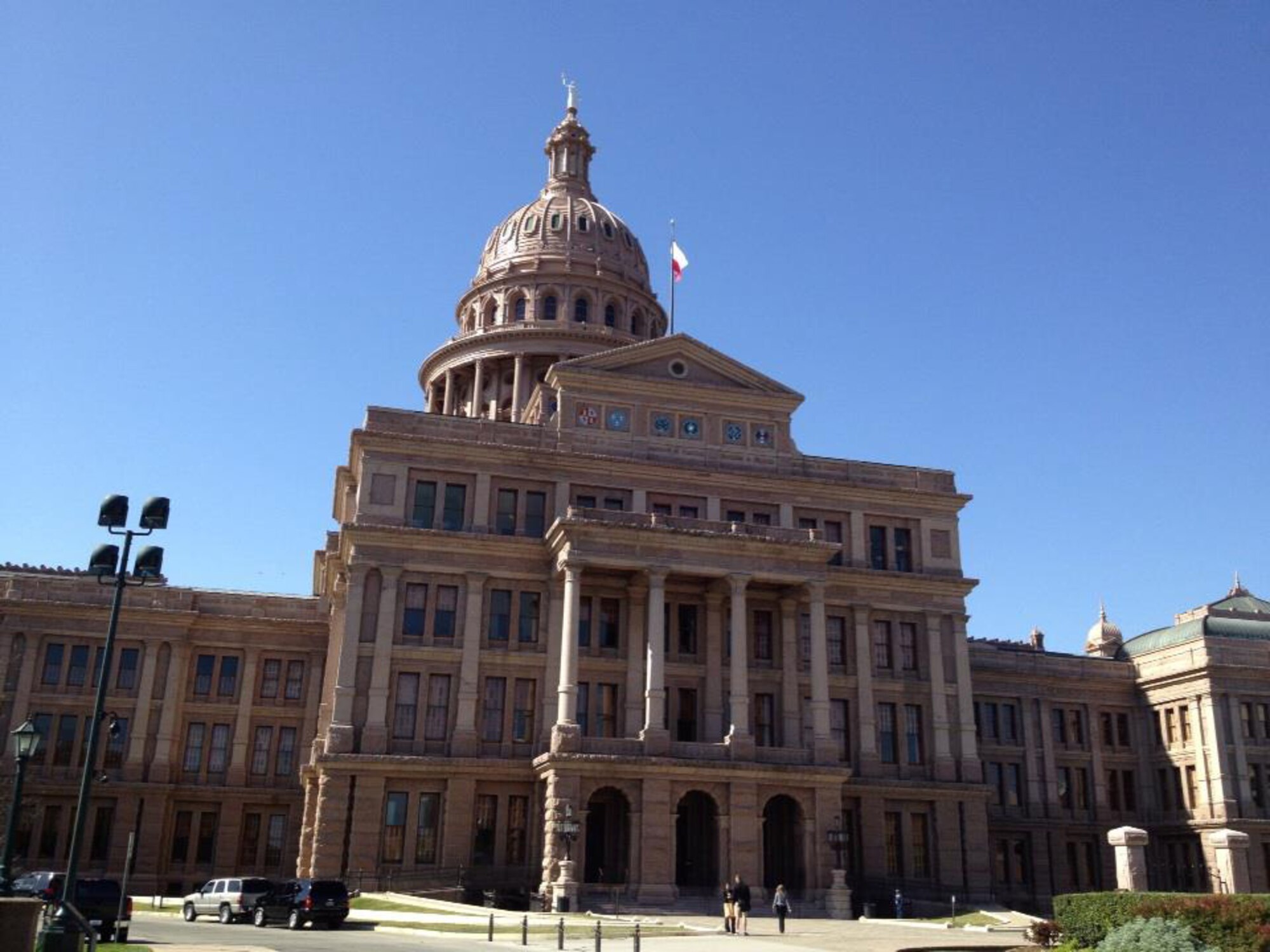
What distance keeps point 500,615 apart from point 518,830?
1005cm

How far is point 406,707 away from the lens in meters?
55.5

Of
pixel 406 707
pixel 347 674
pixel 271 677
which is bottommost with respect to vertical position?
pixel 406 707

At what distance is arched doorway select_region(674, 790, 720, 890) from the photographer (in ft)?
179

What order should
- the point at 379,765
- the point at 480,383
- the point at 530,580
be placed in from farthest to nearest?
the point at 480,383 → the point at 530,580 → the point at 379,765

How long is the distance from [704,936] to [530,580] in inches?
932

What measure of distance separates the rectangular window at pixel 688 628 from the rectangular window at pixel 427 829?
45.4 ft

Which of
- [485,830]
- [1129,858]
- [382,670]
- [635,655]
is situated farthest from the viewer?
[635,655]

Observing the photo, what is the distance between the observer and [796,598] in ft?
197

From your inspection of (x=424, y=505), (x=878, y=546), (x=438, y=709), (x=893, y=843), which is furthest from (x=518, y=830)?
(x=878, y=546)

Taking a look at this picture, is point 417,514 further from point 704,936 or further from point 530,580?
point 704,936

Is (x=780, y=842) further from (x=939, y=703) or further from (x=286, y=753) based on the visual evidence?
(x=286, y=753)

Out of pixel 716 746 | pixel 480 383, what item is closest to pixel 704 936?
pixel 716 746

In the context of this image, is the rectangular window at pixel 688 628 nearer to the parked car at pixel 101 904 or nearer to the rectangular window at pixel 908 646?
the rectangular window at pixel 908 646

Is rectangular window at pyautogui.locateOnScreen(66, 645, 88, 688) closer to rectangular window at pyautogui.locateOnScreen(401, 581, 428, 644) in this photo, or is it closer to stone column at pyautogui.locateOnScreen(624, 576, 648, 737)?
rectangular window at pyautogui.locateOnScreen(401, 581, 428, 644)
